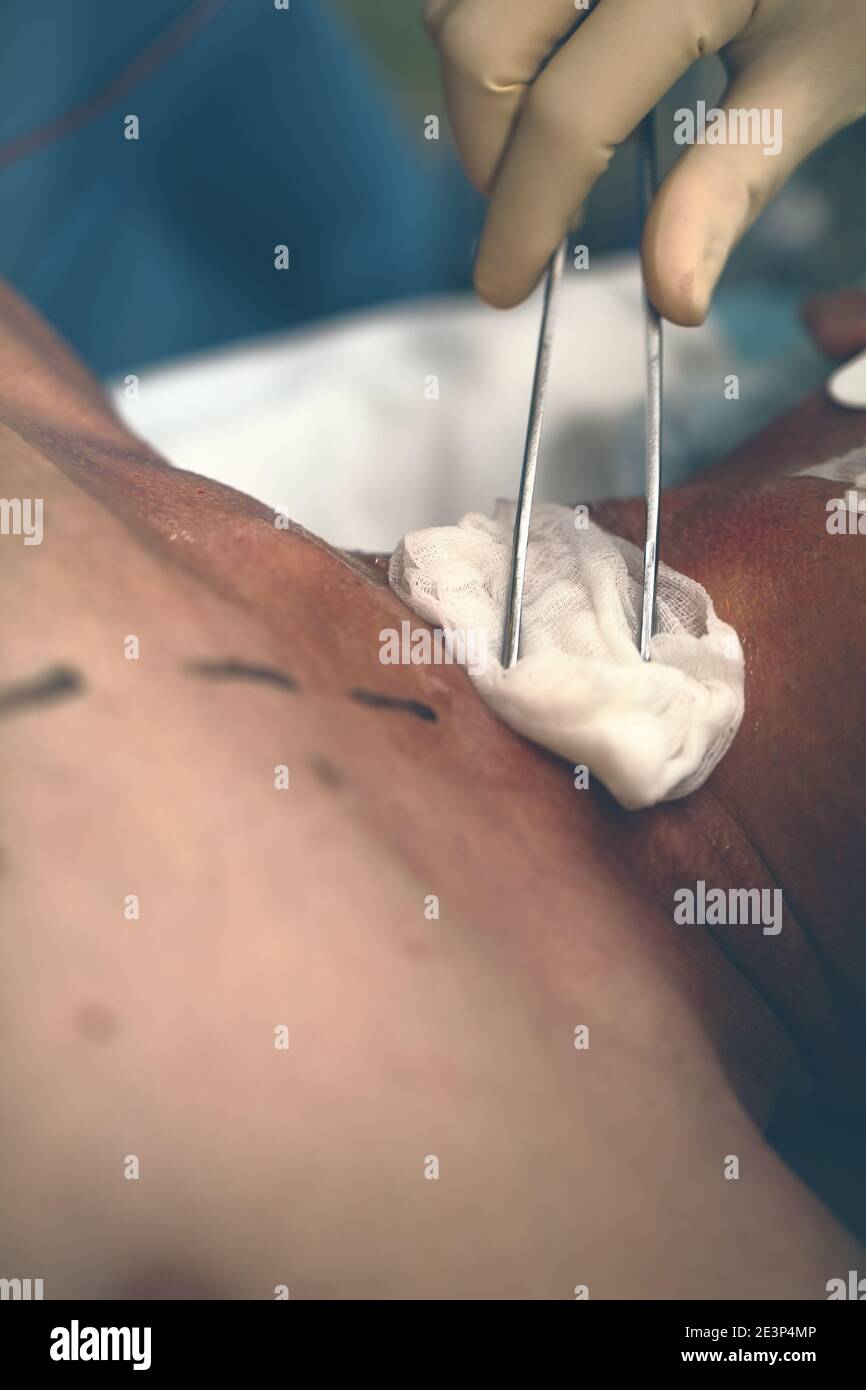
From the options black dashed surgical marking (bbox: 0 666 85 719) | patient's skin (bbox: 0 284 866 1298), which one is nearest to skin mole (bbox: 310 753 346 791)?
patient's skin (bbox: 0 284 866 1298)

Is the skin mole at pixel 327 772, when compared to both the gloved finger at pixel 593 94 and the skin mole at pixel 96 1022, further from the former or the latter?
the gloved finger at pixel 593 94

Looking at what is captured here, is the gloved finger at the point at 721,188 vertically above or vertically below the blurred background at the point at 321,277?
below

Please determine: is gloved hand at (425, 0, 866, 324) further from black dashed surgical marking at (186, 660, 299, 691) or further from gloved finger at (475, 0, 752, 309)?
black dashed surgical marking at (186, 660, 299, 691)

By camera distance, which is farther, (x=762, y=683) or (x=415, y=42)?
(x=415, y=42)

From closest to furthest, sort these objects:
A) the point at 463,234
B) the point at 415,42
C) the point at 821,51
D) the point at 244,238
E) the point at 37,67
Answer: the point at 821,51 < the point at 37,67 < the point at 244,238 < the point at 463,234 < the point at 415,42

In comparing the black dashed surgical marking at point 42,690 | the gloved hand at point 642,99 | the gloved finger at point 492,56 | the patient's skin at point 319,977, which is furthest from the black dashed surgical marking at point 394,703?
the gloved finger at point 492,56
